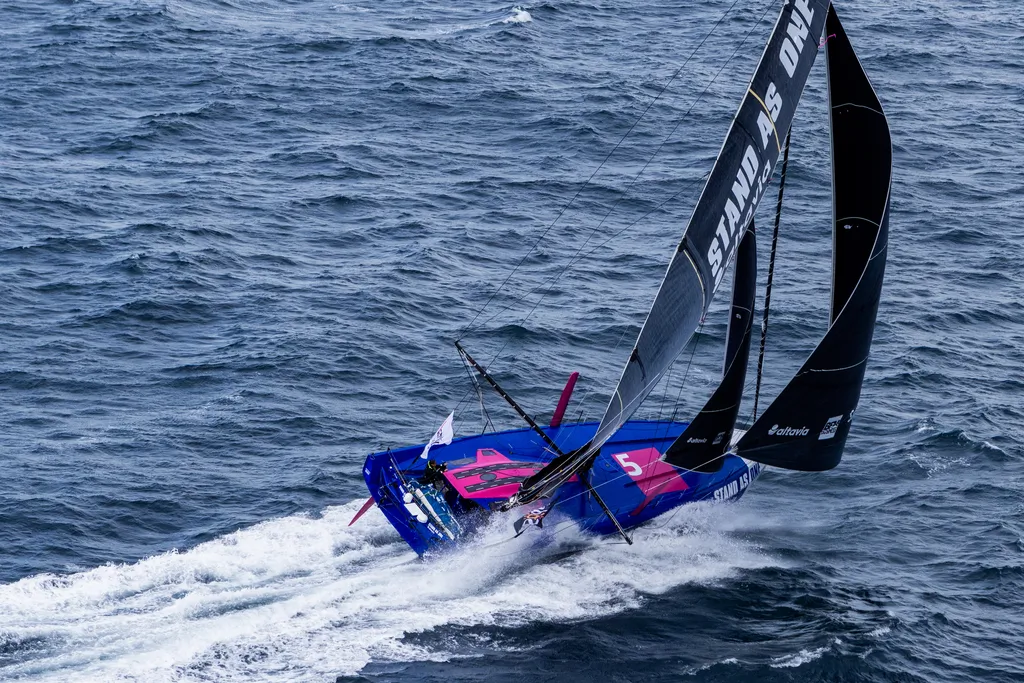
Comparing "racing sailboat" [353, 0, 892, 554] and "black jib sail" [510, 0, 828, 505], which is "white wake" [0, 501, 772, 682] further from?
"black jib sail" [510, 0, 828, 505]

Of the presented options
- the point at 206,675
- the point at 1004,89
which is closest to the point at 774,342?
the point at 206,675

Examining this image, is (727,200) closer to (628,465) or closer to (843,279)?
(843,279)

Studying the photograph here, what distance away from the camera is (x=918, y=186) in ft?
152

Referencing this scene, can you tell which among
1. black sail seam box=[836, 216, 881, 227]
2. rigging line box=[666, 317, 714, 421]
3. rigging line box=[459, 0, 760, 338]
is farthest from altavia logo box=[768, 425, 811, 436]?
rigging line box=[459, 0, 760, 338]

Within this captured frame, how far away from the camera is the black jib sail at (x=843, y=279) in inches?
948

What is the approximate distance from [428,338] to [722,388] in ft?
38.5

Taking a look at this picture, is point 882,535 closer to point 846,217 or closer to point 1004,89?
point 846,217

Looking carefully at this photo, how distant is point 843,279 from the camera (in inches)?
998

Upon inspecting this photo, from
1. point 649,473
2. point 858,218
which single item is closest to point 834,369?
point 858,218

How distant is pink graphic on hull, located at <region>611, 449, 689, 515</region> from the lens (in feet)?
92.2

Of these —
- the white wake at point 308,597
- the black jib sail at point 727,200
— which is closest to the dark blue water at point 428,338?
the white wake at point 308,597

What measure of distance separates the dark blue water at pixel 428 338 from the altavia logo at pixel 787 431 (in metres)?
3.39

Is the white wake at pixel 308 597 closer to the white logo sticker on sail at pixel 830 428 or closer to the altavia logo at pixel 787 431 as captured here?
the white logo sticker on sail at pixel 830 428

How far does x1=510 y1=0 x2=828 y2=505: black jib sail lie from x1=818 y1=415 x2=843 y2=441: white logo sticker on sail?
3.50 meters
